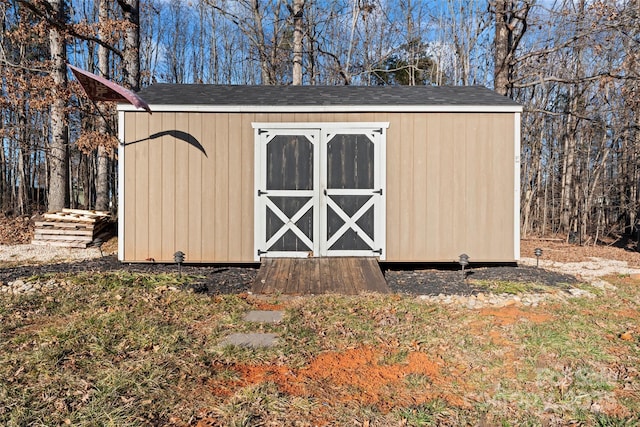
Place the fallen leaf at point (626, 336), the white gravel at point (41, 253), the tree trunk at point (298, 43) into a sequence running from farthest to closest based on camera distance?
the tree trunk at point (298, 43)
the white gravel at point (41, 253)
the fallen leaf at point (626, 336)

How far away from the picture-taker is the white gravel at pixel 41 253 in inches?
284

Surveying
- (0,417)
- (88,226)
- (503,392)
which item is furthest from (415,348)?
(88,226)

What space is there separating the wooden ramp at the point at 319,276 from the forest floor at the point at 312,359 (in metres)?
0.30

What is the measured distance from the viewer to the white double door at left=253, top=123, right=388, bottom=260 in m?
6.34

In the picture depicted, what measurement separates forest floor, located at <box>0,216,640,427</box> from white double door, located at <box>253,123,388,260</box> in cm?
157

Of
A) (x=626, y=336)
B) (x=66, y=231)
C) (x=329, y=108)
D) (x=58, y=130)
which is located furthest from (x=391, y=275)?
(x=58, y=130)

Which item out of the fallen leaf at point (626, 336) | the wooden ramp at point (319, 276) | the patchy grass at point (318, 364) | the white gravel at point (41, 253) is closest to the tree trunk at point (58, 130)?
the white gravel at point (41, 253)

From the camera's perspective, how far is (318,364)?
2871 mm

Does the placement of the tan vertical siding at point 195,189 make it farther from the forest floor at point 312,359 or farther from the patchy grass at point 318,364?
the patchy grass at point 318,364

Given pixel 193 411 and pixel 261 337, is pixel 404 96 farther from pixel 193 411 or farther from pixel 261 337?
pixel 193 411

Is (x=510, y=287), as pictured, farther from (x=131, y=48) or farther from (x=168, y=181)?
(x=131, y=48)

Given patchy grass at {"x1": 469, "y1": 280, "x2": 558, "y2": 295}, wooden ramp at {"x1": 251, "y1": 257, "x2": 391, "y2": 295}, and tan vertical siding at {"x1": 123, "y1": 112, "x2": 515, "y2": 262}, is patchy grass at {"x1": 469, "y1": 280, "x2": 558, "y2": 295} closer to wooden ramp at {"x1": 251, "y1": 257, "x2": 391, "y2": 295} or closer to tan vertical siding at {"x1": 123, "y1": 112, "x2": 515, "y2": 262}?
tan vertical siding at {"x1": 123, "y1": 112, "x2": 515, "y2": 262}

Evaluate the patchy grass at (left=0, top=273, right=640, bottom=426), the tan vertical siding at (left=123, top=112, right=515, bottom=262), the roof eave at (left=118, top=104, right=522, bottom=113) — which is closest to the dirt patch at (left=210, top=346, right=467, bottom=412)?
the patchy grass at (left=0, top=273, right=640, bottom=426)

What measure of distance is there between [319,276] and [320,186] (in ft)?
5.18
